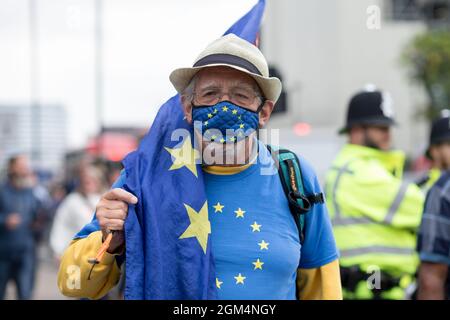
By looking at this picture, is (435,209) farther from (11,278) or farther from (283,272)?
(11,278)

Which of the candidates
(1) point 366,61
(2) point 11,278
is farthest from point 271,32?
(2) point 11,278

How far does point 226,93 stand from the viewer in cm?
309

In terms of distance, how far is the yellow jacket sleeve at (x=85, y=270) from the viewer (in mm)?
2963

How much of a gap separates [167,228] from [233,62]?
592 mm

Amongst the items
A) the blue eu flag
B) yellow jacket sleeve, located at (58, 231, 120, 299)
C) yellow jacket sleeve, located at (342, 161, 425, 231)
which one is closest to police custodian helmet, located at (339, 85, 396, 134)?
yellow jacket sleeve, located at (342, 161, 425, 231)

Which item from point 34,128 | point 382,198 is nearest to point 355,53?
point 34,128

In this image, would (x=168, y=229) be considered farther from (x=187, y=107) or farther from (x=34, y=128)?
(x=34, y=128)

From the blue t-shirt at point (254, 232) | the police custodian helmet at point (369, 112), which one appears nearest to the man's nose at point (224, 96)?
the blue t-shirt at point (254, 232)

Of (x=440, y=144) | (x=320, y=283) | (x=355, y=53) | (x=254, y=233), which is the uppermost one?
(x=355, y=53)

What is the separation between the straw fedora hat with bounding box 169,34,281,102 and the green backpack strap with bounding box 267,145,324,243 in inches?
8.9

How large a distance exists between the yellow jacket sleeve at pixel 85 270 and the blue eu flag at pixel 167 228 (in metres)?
0.13

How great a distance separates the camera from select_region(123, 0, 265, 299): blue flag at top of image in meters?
2.88

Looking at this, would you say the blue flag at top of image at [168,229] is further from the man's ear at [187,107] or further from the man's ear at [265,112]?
the man's ear at [265,112]
